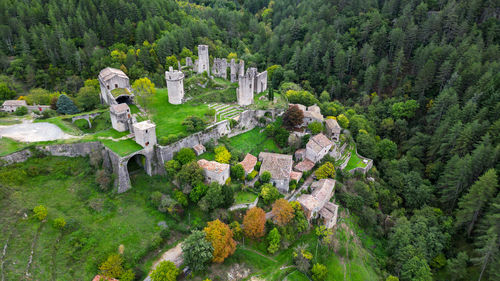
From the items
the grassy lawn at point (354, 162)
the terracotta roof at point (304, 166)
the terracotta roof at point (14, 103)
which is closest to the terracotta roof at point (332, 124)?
the grassy lawn at point (354, 162)

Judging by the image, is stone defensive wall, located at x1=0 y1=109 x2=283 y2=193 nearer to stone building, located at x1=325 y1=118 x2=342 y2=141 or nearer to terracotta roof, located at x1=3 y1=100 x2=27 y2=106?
terracotta roof, located at x1=3 y1=100 x2=27 y2=106

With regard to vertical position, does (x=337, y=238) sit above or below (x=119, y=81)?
below

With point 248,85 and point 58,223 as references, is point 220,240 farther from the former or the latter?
point 248,85

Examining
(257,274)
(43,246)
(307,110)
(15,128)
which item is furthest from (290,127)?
(15,128)

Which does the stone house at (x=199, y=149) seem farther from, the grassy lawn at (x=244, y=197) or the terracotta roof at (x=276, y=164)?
the terracotta roof at (x=276, y=164)

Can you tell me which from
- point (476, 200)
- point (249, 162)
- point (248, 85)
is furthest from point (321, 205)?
point (248, 85)

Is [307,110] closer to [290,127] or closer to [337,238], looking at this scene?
[290,127]

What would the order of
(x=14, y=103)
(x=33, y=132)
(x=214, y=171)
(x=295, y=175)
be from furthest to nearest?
1. (x=14, y=103)
2. (x=295, y=175)
3. (x=33, y=132)
4. (x=214, y=171)
